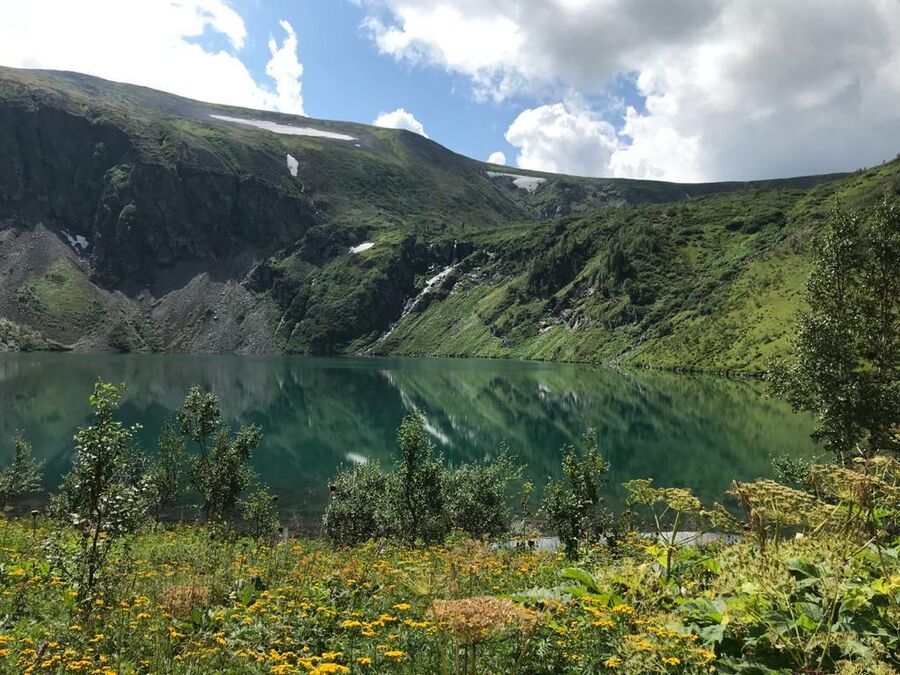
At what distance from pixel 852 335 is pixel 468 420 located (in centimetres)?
8964

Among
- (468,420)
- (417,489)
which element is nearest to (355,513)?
(417,489)

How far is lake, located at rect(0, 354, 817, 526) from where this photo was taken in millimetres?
74062

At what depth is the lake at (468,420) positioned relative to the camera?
2916 inches

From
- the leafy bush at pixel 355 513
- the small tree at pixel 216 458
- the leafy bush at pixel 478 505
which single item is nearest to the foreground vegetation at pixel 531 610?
the leafy bush at pixel 478 505

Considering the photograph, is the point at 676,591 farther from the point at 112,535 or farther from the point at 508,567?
the point at 112,535

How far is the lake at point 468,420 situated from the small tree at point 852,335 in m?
34.0

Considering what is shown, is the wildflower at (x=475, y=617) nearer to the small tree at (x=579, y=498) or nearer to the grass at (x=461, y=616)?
the grass at (x=461, y=616)

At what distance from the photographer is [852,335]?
88.6 feet

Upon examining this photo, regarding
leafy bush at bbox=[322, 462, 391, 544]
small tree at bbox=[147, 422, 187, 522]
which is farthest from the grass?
small tree at bbox=[147, 422, 187, 522]

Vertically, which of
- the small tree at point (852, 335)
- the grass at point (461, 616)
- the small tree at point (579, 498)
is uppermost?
the small tree at point (852, 335)

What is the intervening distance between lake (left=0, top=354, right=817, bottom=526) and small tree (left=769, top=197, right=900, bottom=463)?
3399 centimetres

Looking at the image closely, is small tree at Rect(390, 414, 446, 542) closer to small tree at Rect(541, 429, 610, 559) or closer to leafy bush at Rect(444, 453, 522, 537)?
leafy bush at Rect(444, 453, 522, 537)

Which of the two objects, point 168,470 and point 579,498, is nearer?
point 579,498

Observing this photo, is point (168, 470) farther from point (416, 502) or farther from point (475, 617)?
point (475, 617)
